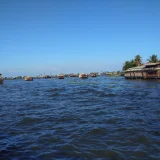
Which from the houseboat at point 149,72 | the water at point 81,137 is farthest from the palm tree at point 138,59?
the water at point 81,137

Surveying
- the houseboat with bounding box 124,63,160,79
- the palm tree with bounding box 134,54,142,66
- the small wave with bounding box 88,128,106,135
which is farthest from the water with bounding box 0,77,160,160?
the palm tree with bounding box 134,54,142,66

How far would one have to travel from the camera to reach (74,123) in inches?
505

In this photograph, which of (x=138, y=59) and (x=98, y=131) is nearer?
(x=98, y=131)

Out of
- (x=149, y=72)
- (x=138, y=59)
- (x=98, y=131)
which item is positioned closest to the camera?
(x=98, y=131)

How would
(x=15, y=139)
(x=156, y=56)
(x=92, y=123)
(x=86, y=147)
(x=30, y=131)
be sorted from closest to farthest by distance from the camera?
→ (x=86, y=147) → (x=15, y=139) → (x=30, y=131) → (x=92, y=123) → (x=156, y=56)

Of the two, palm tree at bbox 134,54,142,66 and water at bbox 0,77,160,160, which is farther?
palm tree at bbox 134,54,142,66

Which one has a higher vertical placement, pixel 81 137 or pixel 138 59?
pixel 138 59

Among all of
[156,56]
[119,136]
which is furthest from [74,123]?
[156,56]

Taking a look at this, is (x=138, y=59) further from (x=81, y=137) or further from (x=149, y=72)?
(x=81, y=137)

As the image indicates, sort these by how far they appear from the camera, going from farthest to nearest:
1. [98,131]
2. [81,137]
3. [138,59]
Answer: [138,59]
[98,131]
[81,137]

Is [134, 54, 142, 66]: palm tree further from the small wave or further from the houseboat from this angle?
the small wave

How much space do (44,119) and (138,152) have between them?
7801mm

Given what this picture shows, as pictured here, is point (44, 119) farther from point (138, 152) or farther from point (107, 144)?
point (138, 152)

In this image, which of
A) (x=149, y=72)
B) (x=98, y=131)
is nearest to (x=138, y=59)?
(x=149, y=72)
